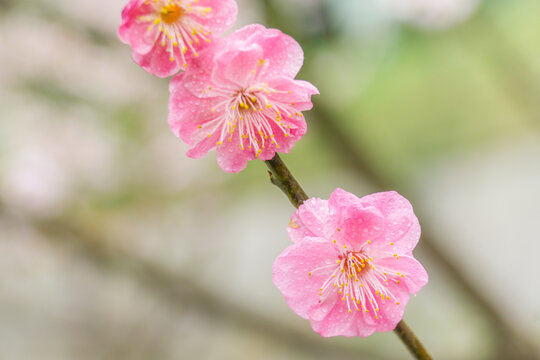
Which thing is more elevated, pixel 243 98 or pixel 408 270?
pixel 243 98

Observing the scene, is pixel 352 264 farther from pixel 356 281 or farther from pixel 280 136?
pixel 280 136

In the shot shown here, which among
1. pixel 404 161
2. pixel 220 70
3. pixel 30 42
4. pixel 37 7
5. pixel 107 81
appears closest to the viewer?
pixel 220 70

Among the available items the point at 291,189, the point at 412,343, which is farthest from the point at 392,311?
the point at 291,189

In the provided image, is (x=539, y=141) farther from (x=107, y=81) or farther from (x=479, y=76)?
(x=107, y=81)

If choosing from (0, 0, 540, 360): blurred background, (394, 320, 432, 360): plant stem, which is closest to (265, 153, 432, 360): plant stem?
(394, 320, 432, 360): plant stem

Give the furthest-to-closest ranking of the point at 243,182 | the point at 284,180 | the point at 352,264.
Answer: the point at 243,182 → the point at 352,264 → the point at 284,180

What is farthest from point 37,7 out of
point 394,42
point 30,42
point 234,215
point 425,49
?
point 234,215
